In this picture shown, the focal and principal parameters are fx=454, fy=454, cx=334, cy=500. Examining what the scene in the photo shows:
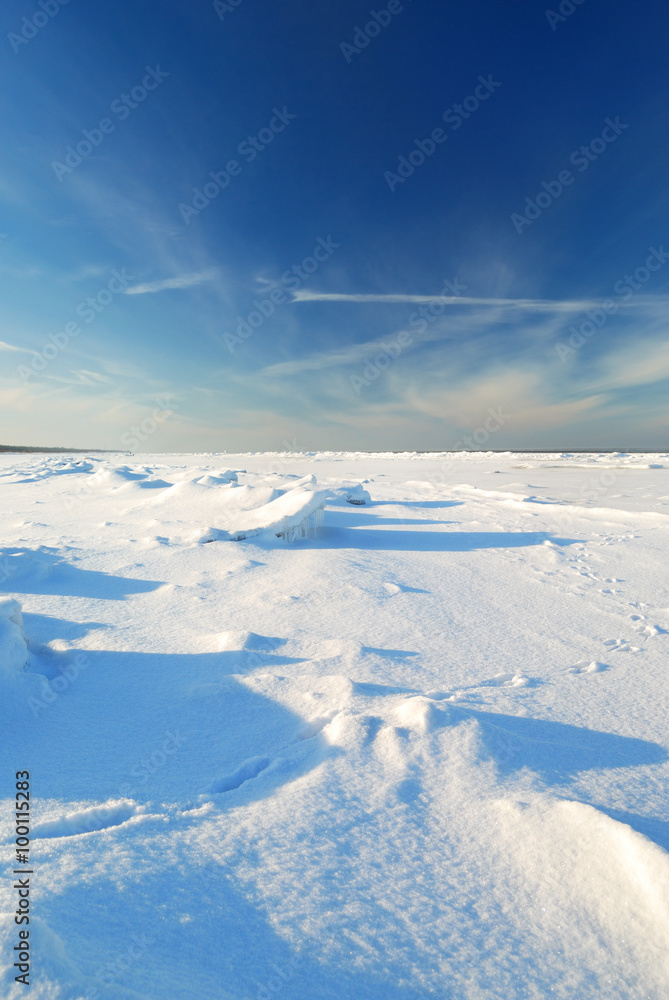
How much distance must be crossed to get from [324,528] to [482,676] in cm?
459

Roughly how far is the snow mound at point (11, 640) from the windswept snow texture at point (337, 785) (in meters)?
0.02

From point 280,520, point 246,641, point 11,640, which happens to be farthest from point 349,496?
point 11,640

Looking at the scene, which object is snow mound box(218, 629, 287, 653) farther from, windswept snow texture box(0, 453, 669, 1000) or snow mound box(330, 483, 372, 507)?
snow mound box(330, 483, 372, 507)

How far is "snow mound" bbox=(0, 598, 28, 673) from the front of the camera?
279 cm

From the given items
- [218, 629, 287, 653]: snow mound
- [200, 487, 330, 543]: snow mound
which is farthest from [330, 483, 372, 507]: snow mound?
[218, 629, 287, 653]: snow mound

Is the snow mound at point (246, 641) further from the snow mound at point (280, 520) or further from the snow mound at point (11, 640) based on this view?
the snow mound at point (280, 520)

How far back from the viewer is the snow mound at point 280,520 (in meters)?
6.50

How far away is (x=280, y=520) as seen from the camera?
6516mm

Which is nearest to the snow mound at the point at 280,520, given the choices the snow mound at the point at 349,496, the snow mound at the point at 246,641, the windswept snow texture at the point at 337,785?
the windswept snow texture at the point at 337,785

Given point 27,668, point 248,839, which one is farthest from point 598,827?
point 27,668

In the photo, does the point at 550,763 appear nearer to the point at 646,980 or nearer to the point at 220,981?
→ the point at 646,980

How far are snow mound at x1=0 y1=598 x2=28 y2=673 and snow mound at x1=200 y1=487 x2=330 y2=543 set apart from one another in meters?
3.28

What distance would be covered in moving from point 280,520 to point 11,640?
386cm

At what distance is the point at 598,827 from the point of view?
1.71 meters
